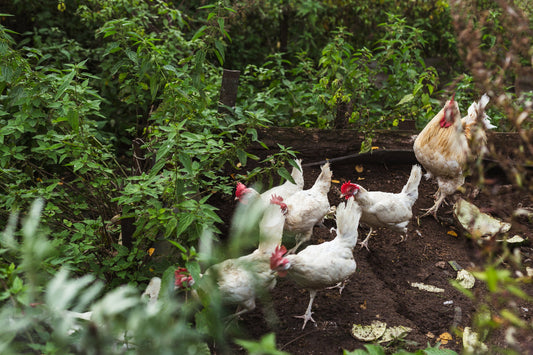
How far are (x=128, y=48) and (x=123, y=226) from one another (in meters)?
1.28

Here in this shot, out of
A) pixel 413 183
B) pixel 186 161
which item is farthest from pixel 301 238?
pixel 186 161

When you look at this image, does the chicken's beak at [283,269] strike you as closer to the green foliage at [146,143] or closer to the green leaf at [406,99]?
the green foliage at [146,143]

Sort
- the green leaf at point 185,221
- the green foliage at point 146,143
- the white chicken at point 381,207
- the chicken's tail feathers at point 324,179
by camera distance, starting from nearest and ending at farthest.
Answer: the green foliage at point 146,143
the green leaf at point 185,221
the white chicken at point 381,207
the chicken's tail feathers at point 324,179

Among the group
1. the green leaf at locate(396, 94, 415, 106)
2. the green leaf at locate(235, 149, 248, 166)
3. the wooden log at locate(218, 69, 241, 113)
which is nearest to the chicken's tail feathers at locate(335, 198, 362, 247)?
the green leaf at locate(235, 149, 248, 166)

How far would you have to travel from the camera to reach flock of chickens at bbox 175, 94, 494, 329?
289 cm

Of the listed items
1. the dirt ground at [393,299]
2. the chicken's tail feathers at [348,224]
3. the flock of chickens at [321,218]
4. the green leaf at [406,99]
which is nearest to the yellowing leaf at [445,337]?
the dirt ground at [393,299]

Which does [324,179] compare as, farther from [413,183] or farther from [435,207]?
[435,207]

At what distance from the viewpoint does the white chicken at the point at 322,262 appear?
3006 mm

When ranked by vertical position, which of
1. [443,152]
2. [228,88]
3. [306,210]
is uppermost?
[228,88]

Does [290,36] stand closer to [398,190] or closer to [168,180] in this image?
[398,190]

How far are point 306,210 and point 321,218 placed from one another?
198mm

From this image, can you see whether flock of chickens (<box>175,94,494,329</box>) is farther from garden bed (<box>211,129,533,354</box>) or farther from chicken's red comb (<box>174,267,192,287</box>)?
garden bed (<box>211,129,533,354</box>)

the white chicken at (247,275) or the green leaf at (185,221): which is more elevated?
the green leaf at (185,221)

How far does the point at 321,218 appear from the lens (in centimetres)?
376
